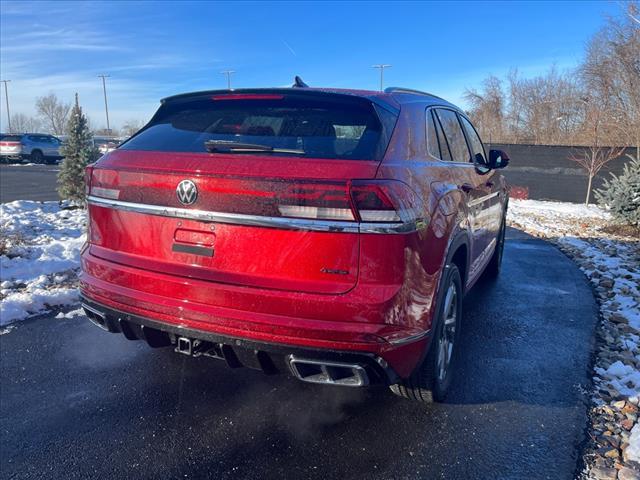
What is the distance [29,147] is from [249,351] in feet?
109

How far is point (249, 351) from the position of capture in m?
2.26

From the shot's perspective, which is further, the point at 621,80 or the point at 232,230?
the point at 621,80

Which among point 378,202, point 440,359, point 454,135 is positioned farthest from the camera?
point 454,135

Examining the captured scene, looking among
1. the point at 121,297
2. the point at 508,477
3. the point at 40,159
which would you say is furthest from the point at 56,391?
the point at 40,159

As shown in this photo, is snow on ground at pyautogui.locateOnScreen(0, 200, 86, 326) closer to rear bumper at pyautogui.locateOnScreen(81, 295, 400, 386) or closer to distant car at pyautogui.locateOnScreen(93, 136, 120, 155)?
distant car at pyautogui.locateOnScreen(93, 136, 120, 155)

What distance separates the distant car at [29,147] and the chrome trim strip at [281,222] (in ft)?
102

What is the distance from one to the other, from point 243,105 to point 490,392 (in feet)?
7.71

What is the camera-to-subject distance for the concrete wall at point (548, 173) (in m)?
13.6

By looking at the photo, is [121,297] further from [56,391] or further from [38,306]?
[38,306]

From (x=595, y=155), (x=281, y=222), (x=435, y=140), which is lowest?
(x=281, y=222)

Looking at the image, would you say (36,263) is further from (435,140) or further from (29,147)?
(29,147)

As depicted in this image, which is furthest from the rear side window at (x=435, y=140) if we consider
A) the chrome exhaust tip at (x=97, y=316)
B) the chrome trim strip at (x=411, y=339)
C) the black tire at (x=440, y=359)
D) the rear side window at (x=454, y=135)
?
the chrome exhaust tip at (x=97, y=316)

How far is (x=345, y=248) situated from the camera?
207cm

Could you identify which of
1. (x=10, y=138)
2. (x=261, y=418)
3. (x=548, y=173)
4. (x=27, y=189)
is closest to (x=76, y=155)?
(x=27, y=189)
